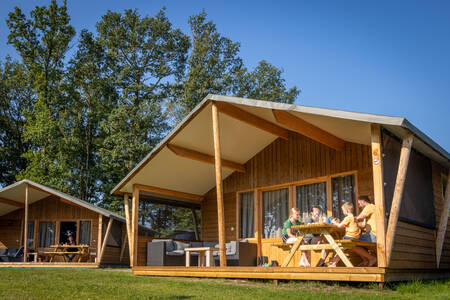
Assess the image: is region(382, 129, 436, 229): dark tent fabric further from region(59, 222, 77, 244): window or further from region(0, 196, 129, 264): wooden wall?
region(59, 222, 77, 244): window

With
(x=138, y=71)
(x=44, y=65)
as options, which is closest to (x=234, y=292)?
(x=138, y=71)

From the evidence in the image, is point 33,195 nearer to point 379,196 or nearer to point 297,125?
point 297,125

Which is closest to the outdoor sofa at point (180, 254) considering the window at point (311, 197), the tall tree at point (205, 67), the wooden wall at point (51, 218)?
the window at point (311, 197)

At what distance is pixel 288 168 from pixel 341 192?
56.2 inches

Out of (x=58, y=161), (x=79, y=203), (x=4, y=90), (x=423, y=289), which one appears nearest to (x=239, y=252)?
(x=423, y=289)

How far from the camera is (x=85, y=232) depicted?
1686 centimetres

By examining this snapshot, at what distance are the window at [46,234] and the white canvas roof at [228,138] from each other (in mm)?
7645

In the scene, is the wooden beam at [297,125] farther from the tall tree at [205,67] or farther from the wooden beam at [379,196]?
the tall tree at [205,67]

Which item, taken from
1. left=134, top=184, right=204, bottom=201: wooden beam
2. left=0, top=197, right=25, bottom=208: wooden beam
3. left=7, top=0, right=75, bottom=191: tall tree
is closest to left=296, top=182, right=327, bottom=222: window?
left=134, top=184, right=204, bottom=201: wooden beam

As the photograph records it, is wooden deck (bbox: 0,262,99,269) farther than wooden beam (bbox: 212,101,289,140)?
Yes

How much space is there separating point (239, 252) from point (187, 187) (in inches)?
125

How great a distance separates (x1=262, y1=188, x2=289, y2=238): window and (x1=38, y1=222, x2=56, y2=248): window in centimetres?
1004

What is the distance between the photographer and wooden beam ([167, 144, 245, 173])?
9566 mm

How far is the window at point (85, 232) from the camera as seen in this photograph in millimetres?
16781
